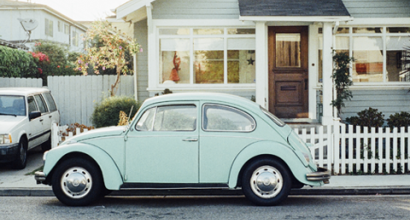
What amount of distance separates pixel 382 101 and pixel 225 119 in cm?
789

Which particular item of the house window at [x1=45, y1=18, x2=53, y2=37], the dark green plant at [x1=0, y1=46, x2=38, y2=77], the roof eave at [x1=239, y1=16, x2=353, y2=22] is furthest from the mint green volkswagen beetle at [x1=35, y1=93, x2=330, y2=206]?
the house window at [x1=45, y1=18, x2=53, y2=37]

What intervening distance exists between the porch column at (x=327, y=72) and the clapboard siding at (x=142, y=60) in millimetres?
5319

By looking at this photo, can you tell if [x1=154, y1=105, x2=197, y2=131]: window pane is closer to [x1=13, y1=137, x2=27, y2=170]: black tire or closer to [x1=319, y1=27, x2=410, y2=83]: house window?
[x1=13, y1=137, x2=27, y2=170]: black tire

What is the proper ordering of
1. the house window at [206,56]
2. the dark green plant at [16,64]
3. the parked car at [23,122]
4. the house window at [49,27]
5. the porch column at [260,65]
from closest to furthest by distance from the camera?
1. the parked car at [23,122]
2. the porch column at [260,65]
3. the house window at [206,56]
4. the dark green plant at [16,64]
5. the house window at [49,27]

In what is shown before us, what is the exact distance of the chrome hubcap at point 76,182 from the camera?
6984mm

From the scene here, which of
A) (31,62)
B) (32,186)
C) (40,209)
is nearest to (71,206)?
(40,209)

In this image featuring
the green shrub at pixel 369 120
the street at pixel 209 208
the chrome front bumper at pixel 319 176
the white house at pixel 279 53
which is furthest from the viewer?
the white house at pixel 279 53

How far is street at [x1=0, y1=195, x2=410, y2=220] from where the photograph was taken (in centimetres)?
652

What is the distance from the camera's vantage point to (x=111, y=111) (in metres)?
12.7

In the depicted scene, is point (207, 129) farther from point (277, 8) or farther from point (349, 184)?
point (277, 8)

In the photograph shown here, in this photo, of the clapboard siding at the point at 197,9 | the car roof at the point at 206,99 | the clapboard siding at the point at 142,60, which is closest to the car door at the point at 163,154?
the car roof at the point at 206,99

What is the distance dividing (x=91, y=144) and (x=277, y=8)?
281 inches

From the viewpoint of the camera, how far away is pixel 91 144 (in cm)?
704

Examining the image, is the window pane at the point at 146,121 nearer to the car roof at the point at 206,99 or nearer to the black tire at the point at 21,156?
the car roof at the point at 206,99
